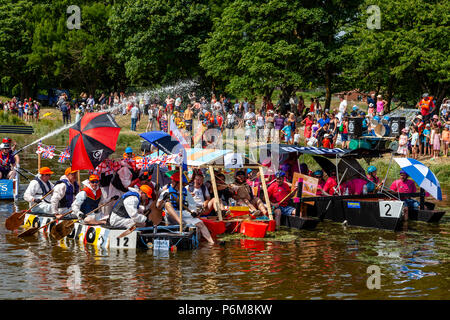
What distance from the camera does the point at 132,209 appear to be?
578 inches

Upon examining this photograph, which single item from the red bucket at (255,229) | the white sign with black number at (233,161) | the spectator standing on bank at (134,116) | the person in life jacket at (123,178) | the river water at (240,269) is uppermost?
the spectator standing on bank at (134,116)

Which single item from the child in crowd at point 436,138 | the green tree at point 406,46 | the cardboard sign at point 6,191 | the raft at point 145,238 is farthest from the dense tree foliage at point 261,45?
the raft at point 145,238

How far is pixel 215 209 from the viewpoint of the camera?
1755cm

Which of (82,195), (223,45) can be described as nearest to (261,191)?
(82,195)

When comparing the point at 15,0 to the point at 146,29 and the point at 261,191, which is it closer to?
the point at 146,29

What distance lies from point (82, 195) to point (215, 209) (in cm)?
361

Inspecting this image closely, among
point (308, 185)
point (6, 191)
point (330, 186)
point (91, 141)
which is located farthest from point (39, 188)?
point (330, 186)

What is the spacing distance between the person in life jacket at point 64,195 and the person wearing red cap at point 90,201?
0.64 meters

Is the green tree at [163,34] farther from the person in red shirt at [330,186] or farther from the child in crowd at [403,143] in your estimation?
the person in red shirt at [330,186]

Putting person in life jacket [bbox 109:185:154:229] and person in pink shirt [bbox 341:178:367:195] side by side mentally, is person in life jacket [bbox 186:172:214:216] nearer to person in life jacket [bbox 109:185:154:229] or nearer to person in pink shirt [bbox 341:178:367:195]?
person in life jacket [bbox 109:185:154:229]

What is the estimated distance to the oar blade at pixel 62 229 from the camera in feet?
52.8

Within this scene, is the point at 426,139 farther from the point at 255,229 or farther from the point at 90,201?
the point at 90,201

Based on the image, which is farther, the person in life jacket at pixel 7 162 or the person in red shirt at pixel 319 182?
the person in life jacket at pixel 7 162

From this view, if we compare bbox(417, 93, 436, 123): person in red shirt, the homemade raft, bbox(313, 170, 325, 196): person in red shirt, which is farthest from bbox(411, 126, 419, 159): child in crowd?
bbox(313, 170, 325, 196): person in red shirt
